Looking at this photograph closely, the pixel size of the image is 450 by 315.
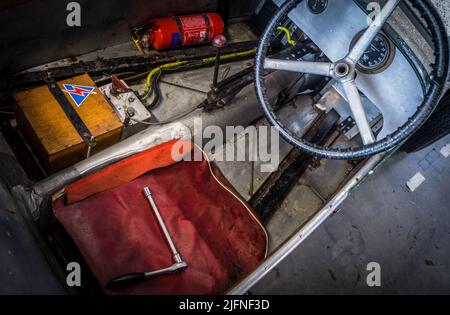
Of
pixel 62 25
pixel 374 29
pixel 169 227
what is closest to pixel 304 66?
pixel 374 29

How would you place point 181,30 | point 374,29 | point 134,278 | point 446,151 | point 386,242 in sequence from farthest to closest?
point 446,151 → point 181,30 → point 386,242 → point 374,29 → point 134,278

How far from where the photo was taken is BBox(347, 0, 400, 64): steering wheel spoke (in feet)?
5.37

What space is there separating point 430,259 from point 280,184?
1080 mm

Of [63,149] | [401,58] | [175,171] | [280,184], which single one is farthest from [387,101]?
[63,149]

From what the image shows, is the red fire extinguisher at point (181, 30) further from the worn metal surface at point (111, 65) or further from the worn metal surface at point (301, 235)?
the worn metal surface at point (301, 235)

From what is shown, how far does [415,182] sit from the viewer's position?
9.04ft

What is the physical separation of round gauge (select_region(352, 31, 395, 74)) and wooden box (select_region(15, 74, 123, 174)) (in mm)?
1225

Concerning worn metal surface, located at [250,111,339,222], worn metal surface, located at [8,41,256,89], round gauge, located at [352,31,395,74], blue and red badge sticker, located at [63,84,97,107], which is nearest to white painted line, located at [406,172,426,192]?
worn metal surface, located at [250,111,339,222]

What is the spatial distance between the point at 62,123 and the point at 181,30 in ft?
3.55

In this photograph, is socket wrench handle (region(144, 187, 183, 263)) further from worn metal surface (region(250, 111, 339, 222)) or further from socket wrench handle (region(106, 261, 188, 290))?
worn metal surface (region(250, 111, 339, 222))

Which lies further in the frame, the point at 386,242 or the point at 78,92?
the point at 386,242

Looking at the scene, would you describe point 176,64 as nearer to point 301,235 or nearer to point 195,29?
point 195,29
